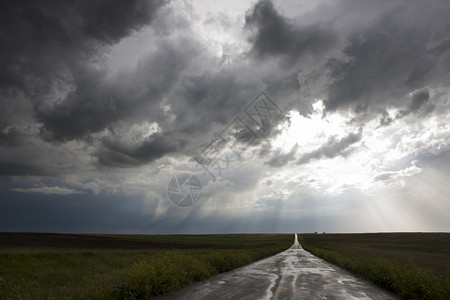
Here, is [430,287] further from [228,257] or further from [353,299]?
[228,257]

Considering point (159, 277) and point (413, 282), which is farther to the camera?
point (159, 277)

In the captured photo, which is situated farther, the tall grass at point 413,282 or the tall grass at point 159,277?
the tall grass at point 159,277

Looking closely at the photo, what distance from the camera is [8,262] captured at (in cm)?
1825

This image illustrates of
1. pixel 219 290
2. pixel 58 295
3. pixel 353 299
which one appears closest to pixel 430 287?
pixel 353 299

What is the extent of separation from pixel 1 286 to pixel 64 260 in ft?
38.8

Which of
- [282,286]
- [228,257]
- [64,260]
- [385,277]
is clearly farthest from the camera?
[64,260]

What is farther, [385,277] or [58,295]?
[385,277]

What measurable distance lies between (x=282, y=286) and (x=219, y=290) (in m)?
3.12

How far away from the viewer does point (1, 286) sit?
12156mm

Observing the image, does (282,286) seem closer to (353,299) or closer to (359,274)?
(353,299)

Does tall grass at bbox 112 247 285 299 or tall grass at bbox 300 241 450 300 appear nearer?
tall grass at bbox 300 241 450 300

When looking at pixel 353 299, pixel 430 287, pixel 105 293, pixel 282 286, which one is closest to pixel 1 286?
pixel 105 293

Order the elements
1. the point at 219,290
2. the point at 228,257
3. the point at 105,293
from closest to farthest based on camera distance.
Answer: the point at 105,293 → the point at 219,290 → the point at 228,257

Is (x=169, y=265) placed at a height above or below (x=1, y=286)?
above
